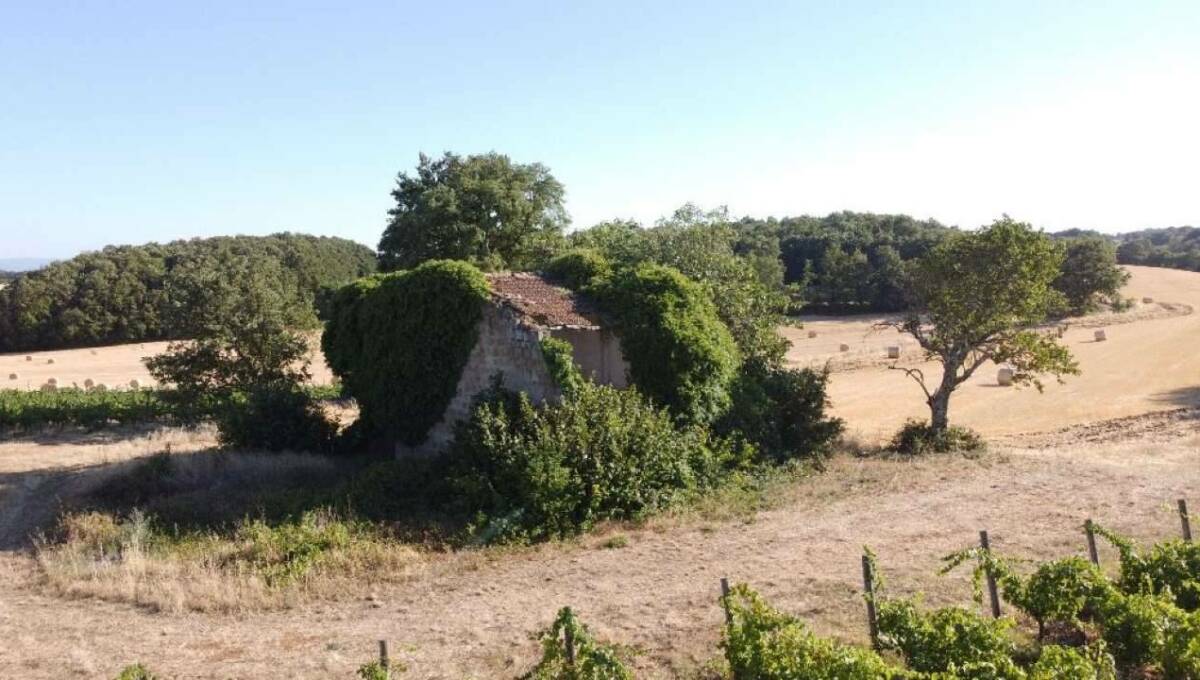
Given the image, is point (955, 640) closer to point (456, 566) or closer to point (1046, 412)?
point (456, 566)

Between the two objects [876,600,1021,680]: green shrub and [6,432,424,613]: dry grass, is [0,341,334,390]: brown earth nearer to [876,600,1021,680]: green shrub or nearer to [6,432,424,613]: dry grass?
[6,432,424,613]: dry grass

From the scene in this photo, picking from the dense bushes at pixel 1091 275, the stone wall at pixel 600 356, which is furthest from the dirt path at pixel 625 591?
the dense bushes at pixel 1091 275

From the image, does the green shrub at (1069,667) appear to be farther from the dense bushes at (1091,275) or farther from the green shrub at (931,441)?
the dense bushes at (1091,275)

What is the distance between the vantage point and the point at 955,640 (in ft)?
24.4

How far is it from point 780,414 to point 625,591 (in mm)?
9885

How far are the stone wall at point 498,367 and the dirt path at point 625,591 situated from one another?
4.24m

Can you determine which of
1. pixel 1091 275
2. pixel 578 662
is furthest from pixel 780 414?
pixel 1091 275

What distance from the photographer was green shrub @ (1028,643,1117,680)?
A: 6.60 metres

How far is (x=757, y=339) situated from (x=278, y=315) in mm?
14620

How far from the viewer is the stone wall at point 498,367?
16.8 metres

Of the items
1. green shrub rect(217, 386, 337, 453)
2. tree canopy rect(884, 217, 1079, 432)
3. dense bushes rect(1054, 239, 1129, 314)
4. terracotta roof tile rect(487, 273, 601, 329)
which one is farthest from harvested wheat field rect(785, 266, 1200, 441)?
green shrub rect(217, 386, 337, 453)

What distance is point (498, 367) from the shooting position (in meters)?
17.6

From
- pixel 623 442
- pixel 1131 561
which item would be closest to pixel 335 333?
pixel 623 442

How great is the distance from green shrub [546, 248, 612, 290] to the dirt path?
23.4 ft
